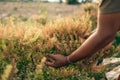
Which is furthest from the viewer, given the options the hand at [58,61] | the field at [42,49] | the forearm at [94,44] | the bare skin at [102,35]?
the field at [42,49]

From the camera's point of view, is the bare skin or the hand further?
the hand

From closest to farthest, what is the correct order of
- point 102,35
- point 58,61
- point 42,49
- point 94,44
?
point 102,35 < point 94,44 < point 58,61 < point 42,49

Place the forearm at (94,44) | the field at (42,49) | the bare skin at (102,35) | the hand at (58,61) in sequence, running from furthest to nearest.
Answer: the field at (42,49), the hand at (58,61), the forearm at (94,44), the bare skin at (102,35)

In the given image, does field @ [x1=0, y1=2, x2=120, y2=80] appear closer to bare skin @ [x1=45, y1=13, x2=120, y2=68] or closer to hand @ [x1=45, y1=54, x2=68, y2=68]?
hand @ [x1=45, y1=54, x2=68, y2=68]

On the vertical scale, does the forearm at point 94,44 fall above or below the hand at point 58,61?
above

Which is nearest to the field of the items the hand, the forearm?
the hand

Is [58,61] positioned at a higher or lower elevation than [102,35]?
lower

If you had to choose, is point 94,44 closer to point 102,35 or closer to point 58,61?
point 102,35

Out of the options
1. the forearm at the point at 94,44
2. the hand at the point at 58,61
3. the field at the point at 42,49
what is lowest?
the field at the point at 42,49

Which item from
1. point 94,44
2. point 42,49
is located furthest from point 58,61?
point 42,49

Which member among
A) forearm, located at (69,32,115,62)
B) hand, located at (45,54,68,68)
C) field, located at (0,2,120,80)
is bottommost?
Result: field, located at (0,2,120,80)

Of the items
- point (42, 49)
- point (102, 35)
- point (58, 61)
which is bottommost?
point (42, 49)

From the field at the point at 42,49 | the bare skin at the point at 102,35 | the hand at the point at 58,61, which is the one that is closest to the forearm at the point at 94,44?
the bare skin at the point at 102,35

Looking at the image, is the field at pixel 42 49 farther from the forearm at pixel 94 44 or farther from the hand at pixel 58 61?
the forearm at pixel 94 44
